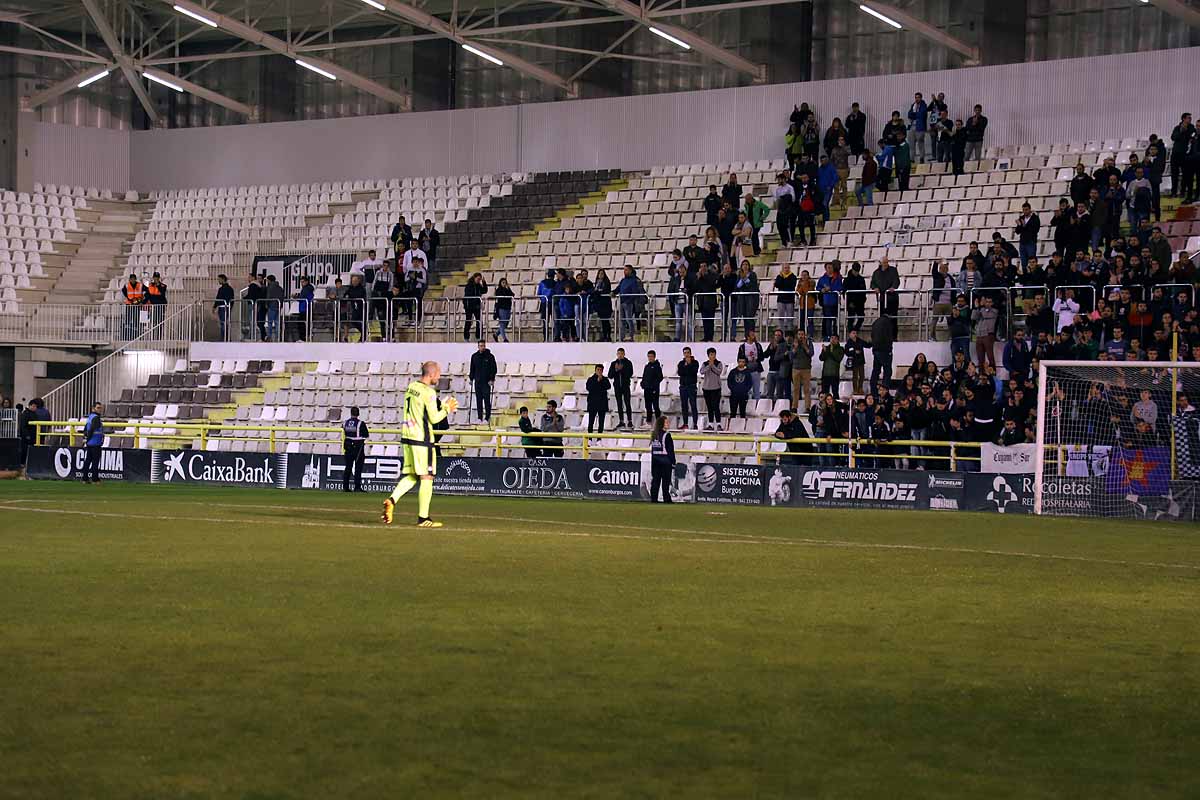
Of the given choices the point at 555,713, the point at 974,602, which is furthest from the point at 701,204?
the point at 555,713

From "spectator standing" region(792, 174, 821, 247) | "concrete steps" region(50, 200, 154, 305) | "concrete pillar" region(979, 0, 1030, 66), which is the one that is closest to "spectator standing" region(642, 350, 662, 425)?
"spectator standing" region(792, 174, 821, 247)

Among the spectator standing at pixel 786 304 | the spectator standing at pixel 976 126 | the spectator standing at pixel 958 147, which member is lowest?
the spectator standing at pixel 786 304

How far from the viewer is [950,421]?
27703 millimetres

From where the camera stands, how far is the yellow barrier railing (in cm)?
2781

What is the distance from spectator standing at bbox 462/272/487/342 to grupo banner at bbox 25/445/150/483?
7.73 meters

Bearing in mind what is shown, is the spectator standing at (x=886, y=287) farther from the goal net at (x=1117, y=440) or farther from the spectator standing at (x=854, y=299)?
the goal net at (x=1117, y=440)

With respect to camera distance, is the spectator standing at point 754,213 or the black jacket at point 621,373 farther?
the spectator standing at point 754,213

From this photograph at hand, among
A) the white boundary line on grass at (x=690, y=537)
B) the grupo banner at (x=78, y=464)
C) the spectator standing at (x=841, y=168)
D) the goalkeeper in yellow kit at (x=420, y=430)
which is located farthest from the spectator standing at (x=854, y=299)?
the goalkeeper in yellow kit at (x=420, y=430)

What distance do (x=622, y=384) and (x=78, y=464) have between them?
11.2 meters

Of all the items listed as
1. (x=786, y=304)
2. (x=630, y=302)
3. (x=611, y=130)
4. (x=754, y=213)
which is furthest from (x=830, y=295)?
(x=611, y=130)

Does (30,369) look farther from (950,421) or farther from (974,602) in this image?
(974,602)

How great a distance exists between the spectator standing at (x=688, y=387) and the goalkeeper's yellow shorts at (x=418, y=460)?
13.3 metres

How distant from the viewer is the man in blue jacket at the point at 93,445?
3170cm

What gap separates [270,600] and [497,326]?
1050 inches
